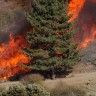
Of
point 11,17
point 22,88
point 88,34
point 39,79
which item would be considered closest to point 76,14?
point 88,34

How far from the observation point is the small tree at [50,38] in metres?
42.9

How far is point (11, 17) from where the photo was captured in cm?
5753

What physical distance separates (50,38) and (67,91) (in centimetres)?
1219

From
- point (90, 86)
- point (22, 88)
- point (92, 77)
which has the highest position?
point (92, 77)

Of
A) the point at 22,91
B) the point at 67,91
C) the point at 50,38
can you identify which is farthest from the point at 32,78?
the point at 22,91

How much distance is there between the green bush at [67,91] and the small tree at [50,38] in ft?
33.4

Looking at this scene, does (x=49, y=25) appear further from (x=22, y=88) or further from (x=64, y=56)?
(x=22, y=88)

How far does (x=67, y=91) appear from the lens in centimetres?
3159

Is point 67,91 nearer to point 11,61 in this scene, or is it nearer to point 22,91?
point 22,91

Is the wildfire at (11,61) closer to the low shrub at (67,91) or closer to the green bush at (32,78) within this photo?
the green bush at (32,78)

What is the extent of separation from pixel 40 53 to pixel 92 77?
5952mm

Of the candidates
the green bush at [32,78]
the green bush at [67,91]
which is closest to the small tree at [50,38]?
the green bush at [32,78]

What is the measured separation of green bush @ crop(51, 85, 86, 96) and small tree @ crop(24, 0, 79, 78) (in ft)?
33.4

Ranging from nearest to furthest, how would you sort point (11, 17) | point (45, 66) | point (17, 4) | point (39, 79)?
1. point (39, 79)
2. point (45, 66)
3. point (11, 17)
4. point (17, 4)
